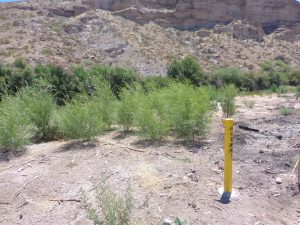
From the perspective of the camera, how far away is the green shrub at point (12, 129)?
7.94 m

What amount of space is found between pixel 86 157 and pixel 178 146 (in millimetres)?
1749

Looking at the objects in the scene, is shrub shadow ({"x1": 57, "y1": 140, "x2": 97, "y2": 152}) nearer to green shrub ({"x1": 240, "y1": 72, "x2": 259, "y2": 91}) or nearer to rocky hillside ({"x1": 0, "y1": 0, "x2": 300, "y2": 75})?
rocky hillside ({"x1": 0, "y1": 0, "x2": 300, "y2": 75})

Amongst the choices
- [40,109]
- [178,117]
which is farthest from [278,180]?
[40,109]

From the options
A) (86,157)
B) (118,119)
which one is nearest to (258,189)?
(86,157)

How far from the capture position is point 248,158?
23.9 feet

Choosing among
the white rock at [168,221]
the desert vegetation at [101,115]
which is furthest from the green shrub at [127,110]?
the white rock at [168,221]

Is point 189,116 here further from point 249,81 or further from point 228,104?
point 249,81

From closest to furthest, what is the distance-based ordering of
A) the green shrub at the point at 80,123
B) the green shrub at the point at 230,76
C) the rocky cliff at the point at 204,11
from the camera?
the green shrub at the point at 80,123, the green shrub at the point at 230,76, the rocky cliff at the point at 204,11

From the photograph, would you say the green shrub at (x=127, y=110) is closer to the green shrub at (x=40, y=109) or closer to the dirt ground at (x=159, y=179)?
the dirt ground at (x=159, y=179)

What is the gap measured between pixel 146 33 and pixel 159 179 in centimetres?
5816

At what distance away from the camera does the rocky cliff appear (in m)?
74.9

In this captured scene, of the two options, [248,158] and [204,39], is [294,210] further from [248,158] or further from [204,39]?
[204,39]

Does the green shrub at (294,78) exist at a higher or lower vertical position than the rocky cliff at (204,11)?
lower

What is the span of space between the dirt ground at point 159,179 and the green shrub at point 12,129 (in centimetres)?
28
